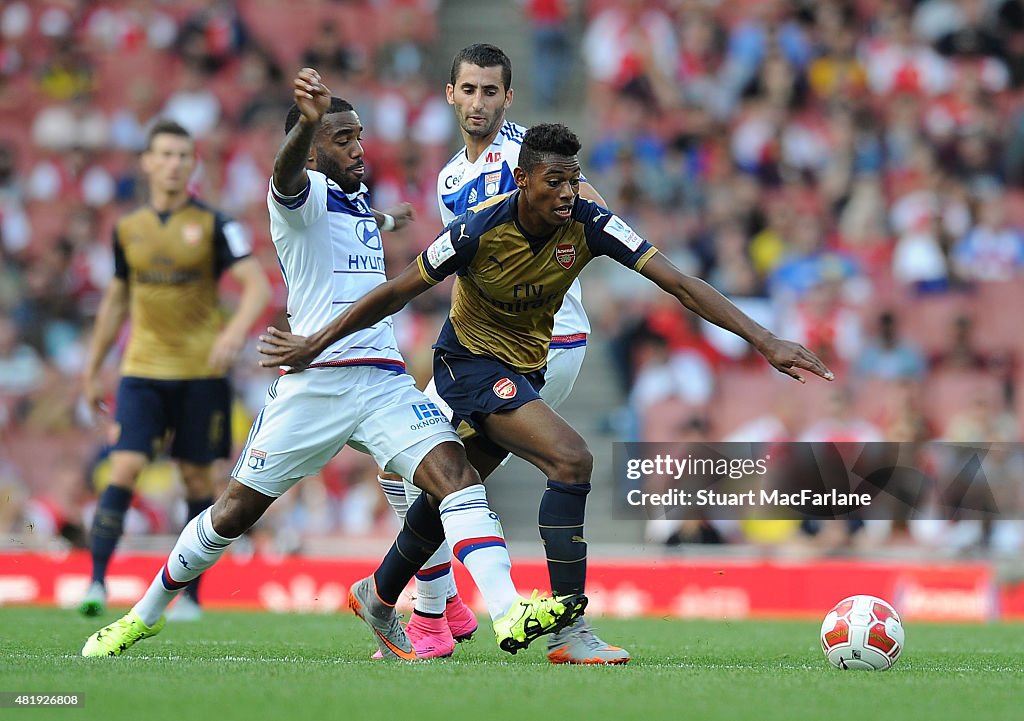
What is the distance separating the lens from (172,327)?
10086 millimetres

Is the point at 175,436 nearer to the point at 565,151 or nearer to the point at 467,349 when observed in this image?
the point at 467,349

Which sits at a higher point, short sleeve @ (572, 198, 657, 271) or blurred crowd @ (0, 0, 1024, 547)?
blurred crowd @ (0, 0, 1024, 547)

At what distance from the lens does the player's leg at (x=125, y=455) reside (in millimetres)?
9844

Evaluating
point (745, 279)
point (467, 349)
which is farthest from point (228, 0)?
point (467, 349)

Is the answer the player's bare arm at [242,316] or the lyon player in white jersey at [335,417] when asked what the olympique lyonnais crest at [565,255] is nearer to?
the lyon player in white jersey at [335,417]

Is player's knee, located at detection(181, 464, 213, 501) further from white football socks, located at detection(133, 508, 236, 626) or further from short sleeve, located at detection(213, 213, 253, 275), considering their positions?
white football socks, located at detection(133, 508, 236, 626)

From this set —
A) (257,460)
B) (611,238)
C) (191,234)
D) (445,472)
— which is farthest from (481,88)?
(191,234)

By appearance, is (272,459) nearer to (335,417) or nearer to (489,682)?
(335,417)

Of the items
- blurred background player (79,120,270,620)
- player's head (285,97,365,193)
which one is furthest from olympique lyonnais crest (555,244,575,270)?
blurred background player (79,120,270,620)

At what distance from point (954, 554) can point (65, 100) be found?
12.3m

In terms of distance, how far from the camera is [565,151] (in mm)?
6680

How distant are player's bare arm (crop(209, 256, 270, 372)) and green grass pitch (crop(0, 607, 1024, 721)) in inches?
64.6

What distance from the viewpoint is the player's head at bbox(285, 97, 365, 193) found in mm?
7328

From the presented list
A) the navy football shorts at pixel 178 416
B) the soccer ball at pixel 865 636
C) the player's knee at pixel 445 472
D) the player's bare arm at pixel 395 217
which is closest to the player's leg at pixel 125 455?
the navy football shorts at pixel 178 416
